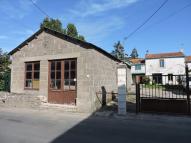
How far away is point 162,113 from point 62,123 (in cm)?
504

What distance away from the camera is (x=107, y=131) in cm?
730

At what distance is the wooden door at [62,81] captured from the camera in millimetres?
12500

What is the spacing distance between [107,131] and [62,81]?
624cm

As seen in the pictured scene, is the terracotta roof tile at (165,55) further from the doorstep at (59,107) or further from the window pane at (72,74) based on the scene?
the doorstep at (59,107)

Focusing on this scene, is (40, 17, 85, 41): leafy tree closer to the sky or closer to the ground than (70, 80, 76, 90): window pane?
closer to the sky

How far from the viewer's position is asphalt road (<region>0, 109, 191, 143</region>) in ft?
20.4

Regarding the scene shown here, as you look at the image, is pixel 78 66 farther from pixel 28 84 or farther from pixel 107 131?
pixel 107 131

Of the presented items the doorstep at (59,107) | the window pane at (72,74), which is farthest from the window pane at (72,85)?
the doorstep at (59,107)

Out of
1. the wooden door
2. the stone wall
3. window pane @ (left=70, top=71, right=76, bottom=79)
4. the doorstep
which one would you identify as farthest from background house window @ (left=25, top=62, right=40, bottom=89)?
window pane @ (left=70, top=71, right=76, bottom=79)

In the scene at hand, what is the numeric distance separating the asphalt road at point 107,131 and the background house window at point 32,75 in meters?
5.96

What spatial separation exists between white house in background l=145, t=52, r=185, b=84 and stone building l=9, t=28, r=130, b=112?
27.1m

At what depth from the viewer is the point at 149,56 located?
42.8 metres

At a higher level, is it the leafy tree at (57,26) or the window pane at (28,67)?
the leafy tree at (57,26)

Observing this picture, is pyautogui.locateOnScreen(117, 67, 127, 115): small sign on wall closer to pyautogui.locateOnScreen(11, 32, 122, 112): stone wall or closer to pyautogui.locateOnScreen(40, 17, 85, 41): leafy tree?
pyautogui.locateOnScreen(11, 32, 122, 112): stone wall
